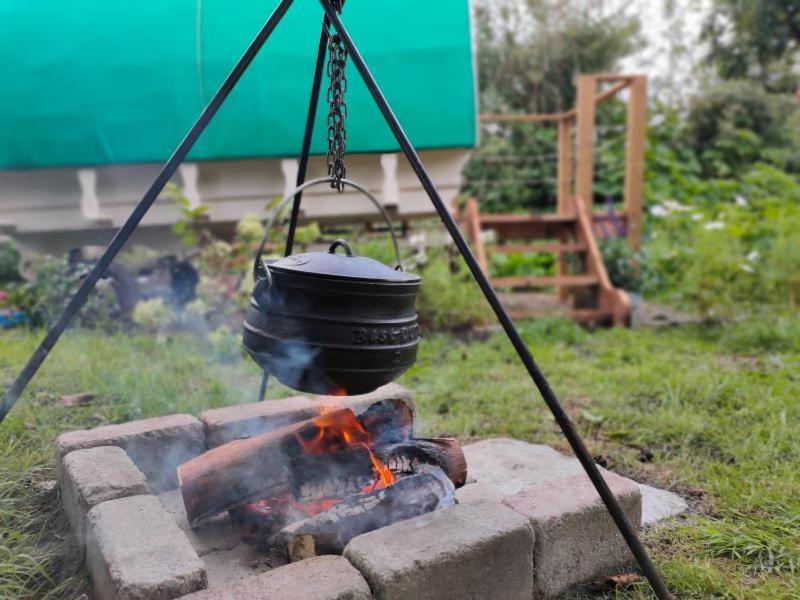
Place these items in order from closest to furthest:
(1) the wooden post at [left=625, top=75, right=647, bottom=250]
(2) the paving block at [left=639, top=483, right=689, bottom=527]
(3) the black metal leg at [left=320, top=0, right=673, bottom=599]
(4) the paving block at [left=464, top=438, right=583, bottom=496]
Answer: (3) the black metal leg at [left=320, top=0, right=673, bottom=599] → (2) the paving block at [left=639, top=483, right=689, bottom=527] → (4) the paving block at [left=464, top=438, right=583, bottom=496] → (1) the wooden post at [left=625, top=75, right=647, bottom=250]

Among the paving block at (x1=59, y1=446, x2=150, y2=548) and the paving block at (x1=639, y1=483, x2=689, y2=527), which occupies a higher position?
the paving block at (x1=59, y1=446, x2=150, y2=548)

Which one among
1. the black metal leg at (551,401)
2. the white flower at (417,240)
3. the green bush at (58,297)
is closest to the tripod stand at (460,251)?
the black metal leg at (551,401)

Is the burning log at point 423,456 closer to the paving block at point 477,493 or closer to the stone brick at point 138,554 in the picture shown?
the paving block at point 477,493

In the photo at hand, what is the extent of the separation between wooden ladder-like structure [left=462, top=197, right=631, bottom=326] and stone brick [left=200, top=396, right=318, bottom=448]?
12.4 ft

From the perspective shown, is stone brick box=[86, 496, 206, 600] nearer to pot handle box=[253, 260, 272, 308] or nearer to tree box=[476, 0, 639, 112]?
pot handle box=[253, 260, 272, 308]

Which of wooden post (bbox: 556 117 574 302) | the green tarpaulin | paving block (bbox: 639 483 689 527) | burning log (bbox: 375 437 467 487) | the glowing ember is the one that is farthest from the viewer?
wooden post (bbox: 556 117 574 302)

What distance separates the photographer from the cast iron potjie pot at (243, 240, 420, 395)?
1.83m

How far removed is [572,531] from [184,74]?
15.2 feet

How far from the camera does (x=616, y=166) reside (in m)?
11.0

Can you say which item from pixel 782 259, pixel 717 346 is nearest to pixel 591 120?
pixel 782 259

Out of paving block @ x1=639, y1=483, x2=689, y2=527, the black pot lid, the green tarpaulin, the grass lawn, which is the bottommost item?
paving block @ x1=639, y1=483, x2=689, y2=527

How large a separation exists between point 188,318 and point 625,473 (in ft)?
11.8

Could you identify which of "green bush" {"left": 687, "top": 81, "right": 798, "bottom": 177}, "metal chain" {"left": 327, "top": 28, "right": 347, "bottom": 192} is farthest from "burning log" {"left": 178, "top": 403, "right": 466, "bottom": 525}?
"green bush" {"left": 687, "top": 81, "right": 798, "bottom": 177}

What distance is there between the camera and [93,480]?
1.97m
